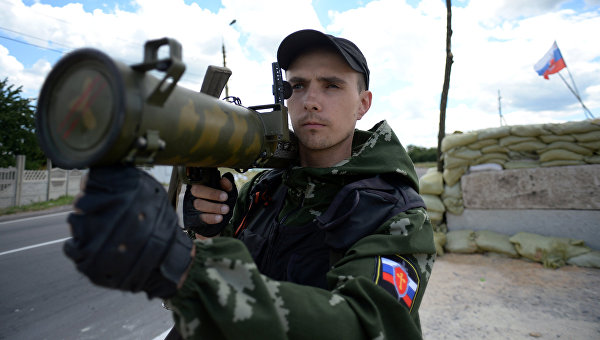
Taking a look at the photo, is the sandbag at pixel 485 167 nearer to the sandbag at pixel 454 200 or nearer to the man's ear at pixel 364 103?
the sandbag at pixel 454 200

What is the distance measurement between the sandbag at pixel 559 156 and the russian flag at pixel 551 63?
3.59 metres

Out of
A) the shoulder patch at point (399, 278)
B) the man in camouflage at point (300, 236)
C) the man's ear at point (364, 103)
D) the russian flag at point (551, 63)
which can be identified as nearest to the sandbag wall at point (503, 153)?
the russian flag at point (551, 63)

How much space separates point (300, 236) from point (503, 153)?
495 cm

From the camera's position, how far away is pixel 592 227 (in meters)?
4.51

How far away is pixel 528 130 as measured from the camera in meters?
5.05

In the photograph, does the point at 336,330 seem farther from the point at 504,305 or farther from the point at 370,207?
the point at 504,305

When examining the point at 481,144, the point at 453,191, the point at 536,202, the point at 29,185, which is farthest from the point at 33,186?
the point at 536,202

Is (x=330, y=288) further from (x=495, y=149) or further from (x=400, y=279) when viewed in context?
(x=495, y=149)

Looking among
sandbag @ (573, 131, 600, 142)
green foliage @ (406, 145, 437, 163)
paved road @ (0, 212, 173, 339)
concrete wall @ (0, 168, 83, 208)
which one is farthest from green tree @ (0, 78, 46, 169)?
green foliage @ (406, 145, 437, 163)

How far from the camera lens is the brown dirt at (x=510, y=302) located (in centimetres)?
289

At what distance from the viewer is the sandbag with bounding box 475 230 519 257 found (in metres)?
4.88

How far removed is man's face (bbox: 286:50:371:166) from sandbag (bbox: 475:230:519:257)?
14.1ft

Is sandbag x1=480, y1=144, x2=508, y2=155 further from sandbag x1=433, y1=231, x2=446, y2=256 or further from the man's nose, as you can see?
the man's nose

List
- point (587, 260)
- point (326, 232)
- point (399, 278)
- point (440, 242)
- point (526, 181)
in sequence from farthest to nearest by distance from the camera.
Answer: point (440, 242), point (526, 181), point (587, 260), point (326, 232), point (399, 278)
